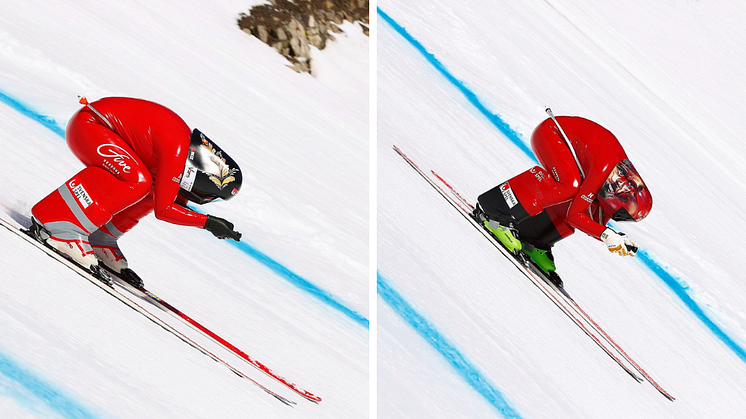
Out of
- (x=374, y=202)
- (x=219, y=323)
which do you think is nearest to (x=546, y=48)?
(x=374, y=202)

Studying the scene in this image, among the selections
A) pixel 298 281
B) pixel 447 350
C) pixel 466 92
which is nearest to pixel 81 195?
pixel 298 281

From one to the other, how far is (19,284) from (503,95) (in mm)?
4127

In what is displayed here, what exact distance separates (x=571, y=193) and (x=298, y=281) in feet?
5.86

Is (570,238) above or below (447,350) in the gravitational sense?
above

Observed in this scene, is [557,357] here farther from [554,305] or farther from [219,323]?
[219,323]

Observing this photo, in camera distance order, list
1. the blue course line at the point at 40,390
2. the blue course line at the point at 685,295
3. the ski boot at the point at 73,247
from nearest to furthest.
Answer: the blue course line at the point at 40,390 → the ski boot at the point at 73,247 → the blue course line at the point at 685,295

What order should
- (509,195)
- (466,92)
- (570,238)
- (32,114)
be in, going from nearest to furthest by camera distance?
(509,195) → (32,114) → (570,238) → (466,92)

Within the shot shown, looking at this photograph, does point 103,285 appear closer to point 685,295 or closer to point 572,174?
point 572,174

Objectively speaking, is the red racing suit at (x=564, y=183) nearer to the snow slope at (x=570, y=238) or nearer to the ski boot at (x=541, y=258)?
the ski boot at (x=541, y=258)

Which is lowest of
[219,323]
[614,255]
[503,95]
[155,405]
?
[155,405]

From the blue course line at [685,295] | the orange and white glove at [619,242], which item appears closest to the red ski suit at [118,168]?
the orange and white glove at [619,242]

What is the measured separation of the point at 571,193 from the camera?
3.76m

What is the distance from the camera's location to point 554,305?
419 cm

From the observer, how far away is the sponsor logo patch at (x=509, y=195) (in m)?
3.98
